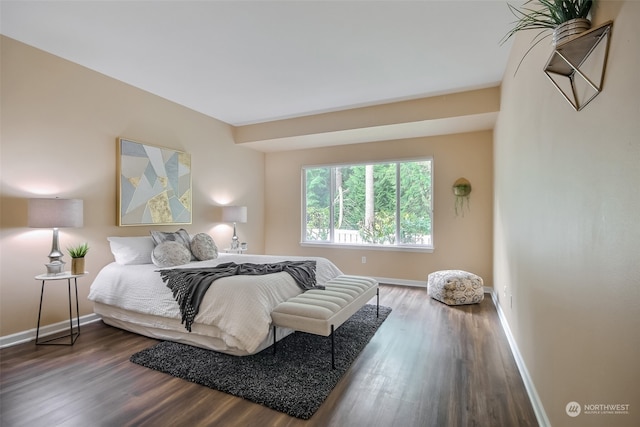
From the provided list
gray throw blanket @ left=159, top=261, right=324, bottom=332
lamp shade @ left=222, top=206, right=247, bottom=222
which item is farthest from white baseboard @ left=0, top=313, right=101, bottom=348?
lamp shade @ left=222, top=206, right=247, bottom=222

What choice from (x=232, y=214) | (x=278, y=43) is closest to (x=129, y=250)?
(x=232, y=214)

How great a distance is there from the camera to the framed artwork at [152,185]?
3.75 metres

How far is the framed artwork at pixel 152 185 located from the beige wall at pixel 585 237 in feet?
13.9

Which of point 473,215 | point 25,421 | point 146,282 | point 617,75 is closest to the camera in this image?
point 617,75

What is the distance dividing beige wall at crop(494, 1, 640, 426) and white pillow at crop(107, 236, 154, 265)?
12.5 feet

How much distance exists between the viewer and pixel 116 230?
3715 millimetres

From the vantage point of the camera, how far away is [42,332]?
3055 mm

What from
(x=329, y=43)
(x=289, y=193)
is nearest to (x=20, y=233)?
(x=329, y=43)

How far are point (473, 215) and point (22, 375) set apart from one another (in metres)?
5.48

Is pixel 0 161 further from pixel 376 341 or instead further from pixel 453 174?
pixel 453 174

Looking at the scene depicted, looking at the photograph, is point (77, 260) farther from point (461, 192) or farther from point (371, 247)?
point (461, 192)

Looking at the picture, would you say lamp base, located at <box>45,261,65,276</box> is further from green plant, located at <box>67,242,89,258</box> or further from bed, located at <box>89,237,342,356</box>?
bed, located at <box>89,237,342,356</box>

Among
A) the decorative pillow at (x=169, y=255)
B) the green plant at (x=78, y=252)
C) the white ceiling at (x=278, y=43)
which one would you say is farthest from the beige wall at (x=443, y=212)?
the green plant at (x=78, y=252)

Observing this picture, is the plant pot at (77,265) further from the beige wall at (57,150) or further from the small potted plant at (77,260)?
the beige wall at (57,150)
